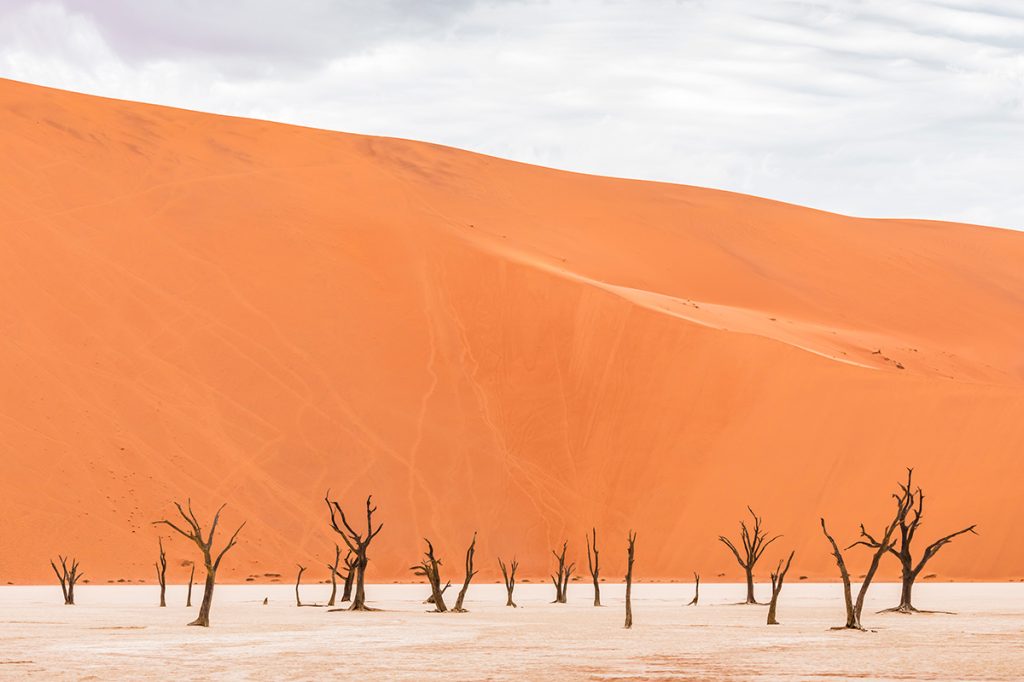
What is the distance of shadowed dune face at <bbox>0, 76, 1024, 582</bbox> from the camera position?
3803 cm

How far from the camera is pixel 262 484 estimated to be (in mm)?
38844

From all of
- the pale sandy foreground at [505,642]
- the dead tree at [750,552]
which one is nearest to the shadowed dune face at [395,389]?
the dead tree at [750,552]

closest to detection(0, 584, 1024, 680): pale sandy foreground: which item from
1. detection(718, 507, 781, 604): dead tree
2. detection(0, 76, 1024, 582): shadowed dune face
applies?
detection(718, 507, 781, 604): dead tree

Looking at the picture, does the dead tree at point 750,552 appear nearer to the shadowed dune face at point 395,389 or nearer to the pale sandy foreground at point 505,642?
the pale sandy foreground at point 505,642

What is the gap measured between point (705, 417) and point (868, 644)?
25405mm

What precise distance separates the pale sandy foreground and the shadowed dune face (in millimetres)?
7979

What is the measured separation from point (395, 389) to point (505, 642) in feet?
85.5

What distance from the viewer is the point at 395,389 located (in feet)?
143

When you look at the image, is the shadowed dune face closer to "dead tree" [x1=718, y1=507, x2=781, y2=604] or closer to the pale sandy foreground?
"dead tree" [x1=718, y1=507, x2=781, y2=604]

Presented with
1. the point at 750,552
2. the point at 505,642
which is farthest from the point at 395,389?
the point at 505,642

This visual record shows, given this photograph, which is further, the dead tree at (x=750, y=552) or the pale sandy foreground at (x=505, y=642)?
the dead tree at (x=750, y=552)

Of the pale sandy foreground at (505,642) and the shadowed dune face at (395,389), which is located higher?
the shadowed dune face at (395,389)

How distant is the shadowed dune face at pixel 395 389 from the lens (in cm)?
3803

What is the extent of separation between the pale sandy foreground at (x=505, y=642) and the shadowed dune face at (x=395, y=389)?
798 cm
